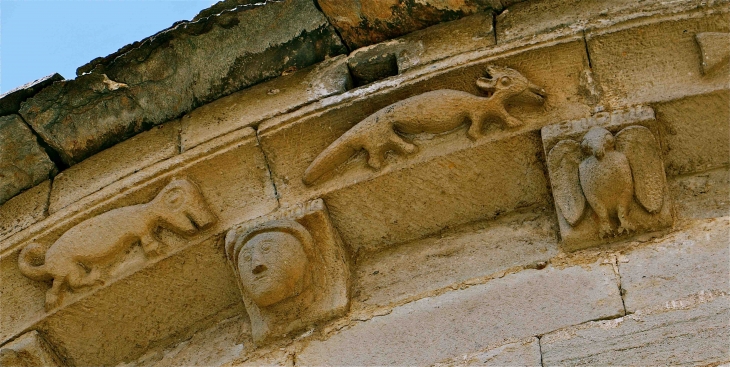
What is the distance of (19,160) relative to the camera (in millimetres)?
4949

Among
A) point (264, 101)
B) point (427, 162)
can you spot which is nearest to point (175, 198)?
point (264, 101)

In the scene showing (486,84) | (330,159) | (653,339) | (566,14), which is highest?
(566,14)

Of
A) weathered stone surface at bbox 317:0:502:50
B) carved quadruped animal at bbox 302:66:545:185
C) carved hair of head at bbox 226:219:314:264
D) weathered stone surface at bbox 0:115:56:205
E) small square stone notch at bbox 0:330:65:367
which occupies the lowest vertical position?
small square stone notch at bbox 0:330:65:367

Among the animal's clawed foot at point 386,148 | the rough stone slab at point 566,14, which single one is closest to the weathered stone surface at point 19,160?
the animal's clawed foot at point 386,148

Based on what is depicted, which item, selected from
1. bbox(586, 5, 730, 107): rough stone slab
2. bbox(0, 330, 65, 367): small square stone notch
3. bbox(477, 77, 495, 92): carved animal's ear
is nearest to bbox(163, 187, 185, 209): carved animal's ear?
bbox(0, 330, 65, 367): small square stone notch

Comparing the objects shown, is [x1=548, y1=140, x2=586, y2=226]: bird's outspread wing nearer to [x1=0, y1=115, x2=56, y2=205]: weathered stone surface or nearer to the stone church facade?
the stone church facade

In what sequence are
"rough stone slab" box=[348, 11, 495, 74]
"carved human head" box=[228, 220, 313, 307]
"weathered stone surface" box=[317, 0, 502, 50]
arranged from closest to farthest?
"carved human head" box=[228, 220, 313, 307], "rough stone slab" box=[348, 11, 495, 74], "weathered stone surface" box=[317, 0, 502, 50]

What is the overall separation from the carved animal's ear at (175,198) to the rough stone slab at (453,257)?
0.79 meters

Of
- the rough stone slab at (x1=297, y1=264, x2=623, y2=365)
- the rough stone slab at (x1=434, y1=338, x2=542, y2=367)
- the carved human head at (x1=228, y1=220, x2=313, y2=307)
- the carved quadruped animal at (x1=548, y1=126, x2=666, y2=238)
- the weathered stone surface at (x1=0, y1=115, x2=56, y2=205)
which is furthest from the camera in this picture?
the weathered stone surface at (x1=0, y1=115, x2=56, y2=205)

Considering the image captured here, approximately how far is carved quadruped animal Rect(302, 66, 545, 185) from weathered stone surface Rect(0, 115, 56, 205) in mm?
1382

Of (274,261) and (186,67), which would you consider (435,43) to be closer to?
(186,67)

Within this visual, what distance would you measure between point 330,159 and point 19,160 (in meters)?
1.51

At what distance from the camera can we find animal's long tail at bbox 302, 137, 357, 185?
4.46 metres

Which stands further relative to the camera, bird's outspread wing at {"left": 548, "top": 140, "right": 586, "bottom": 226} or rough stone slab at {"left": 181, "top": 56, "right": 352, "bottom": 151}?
rough stone slab at {"left": 181, "top": 56, "right": 352, "bottom": 151}
